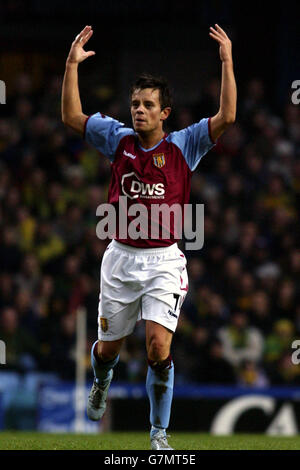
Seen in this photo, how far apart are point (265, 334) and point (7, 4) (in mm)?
8500

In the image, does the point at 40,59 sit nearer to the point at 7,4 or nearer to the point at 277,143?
the point at 7,4

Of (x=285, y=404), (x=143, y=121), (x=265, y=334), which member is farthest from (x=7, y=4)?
(x=143, y=121)

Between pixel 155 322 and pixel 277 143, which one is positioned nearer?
pixel 155 322

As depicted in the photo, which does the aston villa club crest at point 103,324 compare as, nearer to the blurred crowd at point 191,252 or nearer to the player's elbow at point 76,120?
the player's elbow at point 76,120

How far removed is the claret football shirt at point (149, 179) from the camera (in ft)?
23.2

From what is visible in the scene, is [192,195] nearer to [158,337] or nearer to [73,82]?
[73,82]

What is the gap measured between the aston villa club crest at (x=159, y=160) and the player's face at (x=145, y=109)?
0.19 metres

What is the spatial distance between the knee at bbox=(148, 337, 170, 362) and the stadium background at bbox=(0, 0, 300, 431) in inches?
222

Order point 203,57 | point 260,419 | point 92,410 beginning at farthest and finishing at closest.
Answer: point 203,57 < point 260,419 < point 92,410

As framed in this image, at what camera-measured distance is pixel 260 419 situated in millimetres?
12406

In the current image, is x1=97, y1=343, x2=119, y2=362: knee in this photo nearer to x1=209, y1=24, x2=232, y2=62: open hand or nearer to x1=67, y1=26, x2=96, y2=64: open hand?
x1=67, y1=26, x2=96, y2=64: open hand
